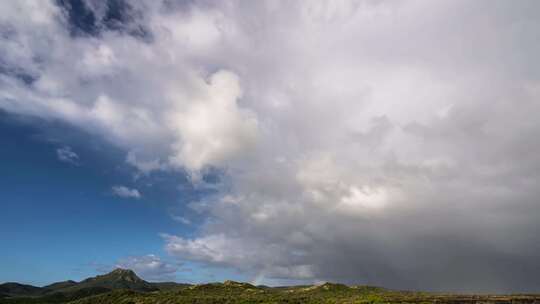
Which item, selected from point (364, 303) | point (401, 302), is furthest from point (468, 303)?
point (364, 303)

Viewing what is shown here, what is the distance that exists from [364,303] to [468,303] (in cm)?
5339

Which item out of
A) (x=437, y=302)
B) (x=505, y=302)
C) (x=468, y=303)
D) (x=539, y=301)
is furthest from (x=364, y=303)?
(x=539, y=301)

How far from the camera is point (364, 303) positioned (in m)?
197

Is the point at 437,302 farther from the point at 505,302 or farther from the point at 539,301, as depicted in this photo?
the point at 539,301

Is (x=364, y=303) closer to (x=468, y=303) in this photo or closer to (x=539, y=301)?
(x=468, y=303)

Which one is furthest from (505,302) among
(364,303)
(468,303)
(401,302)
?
(364,303)

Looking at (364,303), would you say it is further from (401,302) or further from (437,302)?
(437,302)

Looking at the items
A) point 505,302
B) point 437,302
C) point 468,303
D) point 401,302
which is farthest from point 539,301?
point 401,302

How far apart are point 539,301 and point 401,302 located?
6946cm

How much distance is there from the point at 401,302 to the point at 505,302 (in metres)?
50.7

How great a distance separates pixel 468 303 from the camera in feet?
631

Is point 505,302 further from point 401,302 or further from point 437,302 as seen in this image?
point 401,302

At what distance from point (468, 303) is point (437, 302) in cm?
1669

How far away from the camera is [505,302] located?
186 metres
